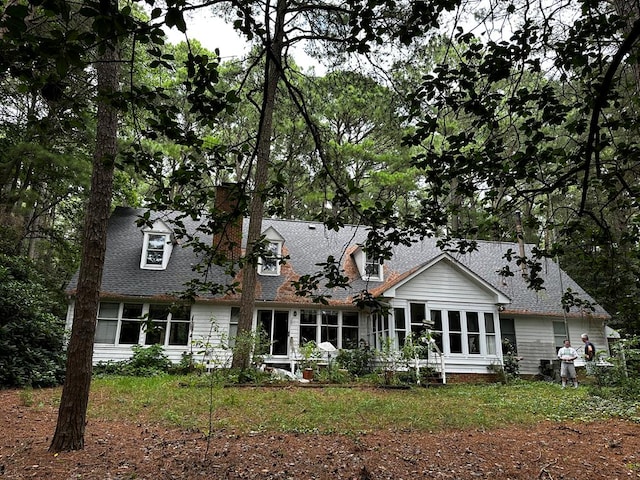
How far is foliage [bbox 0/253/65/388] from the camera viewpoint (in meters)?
9.46

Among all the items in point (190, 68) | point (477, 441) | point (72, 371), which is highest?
point (190, 68)

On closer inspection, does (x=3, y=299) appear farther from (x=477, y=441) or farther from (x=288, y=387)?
(x=477, y=441)

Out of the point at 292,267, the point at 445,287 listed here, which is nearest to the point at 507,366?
the point at 445,287

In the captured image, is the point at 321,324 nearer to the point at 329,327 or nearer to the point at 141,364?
the point at 329,327

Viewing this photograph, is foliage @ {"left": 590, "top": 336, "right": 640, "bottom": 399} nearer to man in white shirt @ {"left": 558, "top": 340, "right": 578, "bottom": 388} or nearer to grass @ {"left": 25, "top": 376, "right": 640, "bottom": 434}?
grass @ {"left": 25, "top": 376, "right": 640, "bottom": 434}

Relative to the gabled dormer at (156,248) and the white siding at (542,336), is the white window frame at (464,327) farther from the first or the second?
the gabled dormer at (156,248)

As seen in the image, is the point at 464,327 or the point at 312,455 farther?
the point at 464,327

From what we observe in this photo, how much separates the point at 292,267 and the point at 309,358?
4512mm

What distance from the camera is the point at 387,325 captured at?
15039 millimetres

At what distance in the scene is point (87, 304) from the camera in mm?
4844

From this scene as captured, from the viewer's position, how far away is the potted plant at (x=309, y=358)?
12.3 meters

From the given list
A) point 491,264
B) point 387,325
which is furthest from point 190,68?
point 491,264

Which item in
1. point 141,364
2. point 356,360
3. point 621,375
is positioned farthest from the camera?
point 356,360

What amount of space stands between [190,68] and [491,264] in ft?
62.8
